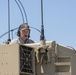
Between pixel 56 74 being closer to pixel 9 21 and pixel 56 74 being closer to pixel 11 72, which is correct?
pixel 11 72

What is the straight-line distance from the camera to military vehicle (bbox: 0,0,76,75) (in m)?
4.25

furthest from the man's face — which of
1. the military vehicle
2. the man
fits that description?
the military vehicle

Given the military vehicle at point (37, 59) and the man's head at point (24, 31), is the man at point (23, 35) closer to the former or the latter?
the man's head at point (24, 31)

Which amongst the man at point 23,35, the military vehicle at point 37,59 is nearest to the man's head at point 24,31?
the man at point 23,35

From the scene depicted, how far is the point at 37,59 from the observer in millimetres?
4578

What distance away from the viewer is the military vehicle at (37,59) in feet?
13.9

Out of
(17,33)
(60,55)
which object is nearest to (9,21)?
(17,33)

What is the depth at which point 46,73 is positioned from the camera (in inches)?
180

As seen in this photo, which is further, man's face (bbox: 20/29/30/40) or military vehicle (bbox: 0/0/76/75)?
man's face (bbox: 20/29/30/40)

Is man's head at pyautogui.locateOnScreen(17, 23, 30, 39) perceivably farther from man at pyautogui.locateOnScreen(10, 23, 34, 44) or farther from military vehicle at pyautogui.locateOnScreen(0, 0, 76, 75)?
military vehicle at pyautogui.locateOnScreen(0, 0, 76, 75)

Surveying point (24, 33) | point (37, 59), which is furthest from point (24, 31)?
point (37, 59)

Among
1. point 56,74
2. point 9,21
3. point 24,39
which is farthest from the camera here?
point 9,21

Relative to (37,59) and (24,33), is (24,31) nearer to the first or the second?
(24,33)

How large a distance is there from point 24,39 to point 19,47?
116 cm
